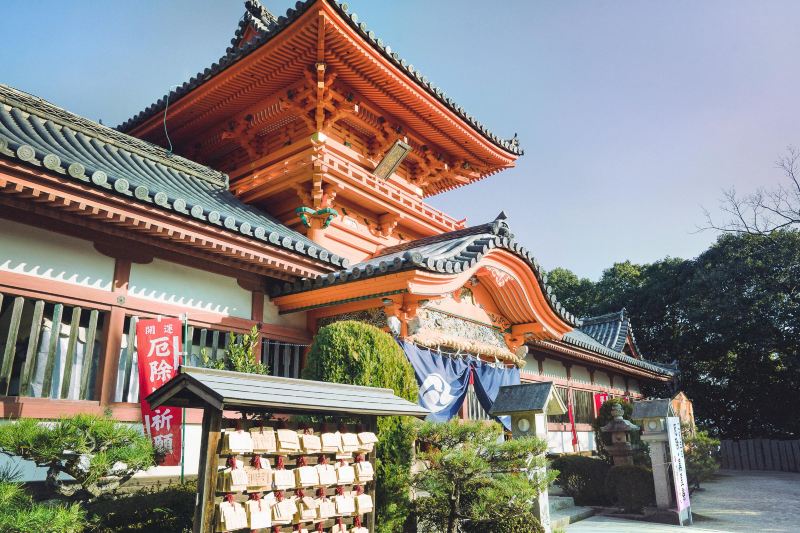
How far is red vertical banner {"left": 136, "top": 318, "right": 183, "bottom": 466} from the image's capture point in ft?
21.2

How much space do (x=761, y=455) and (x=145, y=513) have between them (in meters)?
24.8

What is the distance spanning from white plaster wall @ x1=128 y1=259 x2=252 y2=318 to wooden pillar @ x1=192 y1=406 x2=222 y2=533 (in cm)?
372

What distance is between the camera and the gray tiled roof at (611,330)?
23.7m

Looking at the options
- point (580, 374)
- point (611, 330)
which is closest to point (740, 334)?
point (611, 330)

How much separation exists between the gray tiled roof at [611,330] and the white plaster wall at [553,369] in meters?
6.12

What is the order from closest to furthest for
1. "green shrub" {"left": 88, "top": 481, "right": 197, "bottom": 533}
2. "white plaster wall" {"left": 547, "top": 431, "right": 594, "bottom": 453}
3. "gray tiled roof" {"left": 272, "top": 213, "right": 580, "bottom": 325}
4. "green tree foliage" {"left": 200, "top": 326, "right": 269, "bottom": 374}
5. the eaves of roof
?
"green shrub" {"left": 88, "top": 481, "right": 197, "bottom": 533} → "green tree foliage" {"left": 200, "top": 326, "right": 269, "bottom": 374} → "gray tiled roof" {"left": 272, "top": 213, "right": 580, "bottom": 325} → the eaves of roof → "white plaster wall" {"left": 547, "top": 431, "right": 594, "bottom": 453}

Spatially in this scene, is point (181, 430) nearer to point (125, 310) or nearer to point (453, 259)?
point (125, 310)

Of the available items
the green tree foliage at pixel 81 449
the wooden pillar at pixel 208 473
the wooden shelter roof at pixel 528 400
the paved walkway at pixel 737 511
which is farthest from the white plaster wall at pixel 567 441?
the wooden pillar at pixel 208 473

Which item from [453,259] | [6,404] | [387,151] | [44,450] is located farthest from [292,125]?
[44,450]

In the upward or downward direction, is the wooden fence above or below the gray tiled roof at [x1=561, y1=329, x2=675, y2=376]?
below

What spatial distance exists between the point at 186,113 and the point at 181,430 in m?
7.56

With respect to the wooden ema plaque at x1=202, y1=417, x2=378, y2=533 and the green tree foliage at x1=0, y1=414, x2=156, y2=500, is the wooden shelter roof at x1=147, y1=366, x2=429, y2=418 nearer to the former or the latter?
the wooden ema plaque at x1=202, y1=417, x2=378, y2=533

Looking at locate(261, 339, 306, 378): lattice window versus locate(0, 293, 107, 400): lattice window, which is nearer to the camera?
locate(0, 293, 107, 400): lattice window

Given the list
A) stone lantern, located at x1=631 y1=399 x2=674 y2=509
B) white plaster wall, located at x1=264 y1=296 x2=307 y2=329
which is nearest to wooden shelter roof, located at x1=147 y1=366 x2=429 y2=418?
white plaster wall, located at x1=264 y1=296 x2=307 y2=329
